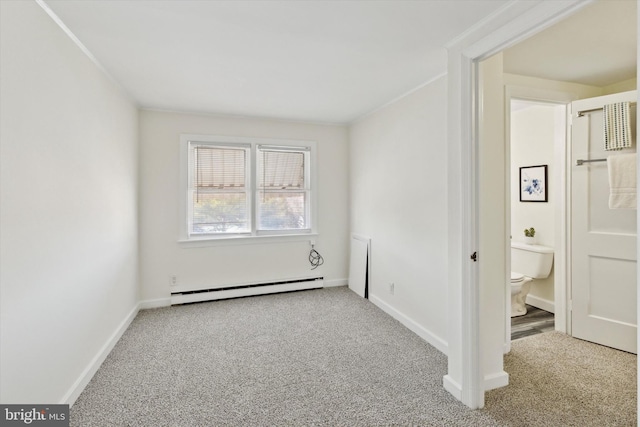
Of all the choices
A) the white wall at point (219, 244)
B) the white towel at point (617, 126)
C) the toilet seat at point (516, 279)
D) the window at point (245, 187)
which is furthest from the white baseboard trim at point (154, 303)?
the white towel at point (617, 126)

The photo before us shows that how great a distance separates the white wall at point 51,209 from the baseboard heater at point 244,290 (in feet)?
3.65

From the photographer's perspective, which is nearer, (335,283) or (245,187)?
(245,187)

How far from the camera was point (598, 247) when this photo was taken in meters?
2.84

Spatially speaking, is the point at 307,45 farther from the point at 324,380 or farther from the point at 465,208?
the point at 324,380

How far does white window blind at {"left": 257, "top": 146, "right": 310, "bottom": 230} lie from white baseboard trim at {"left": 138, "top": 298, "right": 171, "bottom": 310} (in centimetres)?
144

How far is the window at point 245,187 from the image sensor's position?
4.01 metres

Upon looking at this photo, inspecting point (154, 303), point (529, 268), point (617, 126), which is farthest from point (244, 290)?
point (617, 126)

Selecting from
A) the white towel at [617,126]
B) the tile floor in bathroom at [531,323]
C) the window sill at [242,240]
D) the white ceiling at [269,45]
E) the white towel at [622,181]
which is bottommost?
the tile floor in bathroom at [531,323]

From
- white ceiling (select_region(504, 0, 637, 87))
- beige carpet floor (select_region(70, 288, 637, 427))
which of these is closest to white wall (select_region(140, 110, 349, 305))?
beige carpet floor (select_region(70, 288, 637, 427))

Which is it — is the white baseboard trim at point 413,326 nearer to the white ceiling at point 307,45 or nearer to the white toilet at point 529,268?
the white toilet at point 529,268

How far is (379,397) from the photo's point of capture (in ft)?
6.84

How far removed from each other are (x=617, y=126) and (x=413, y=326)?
8.12 feet

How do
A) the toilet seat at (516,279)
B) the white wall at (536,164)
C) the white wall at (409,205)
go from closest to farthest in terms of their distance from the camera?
the white wall at (409,205) < the toilet seat at (516,279) < the white wall at (536,164)

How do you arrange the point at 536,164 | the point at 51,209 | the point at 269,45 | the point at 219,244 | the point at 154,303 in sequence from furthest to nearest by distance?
the point at 219,244 < the point at 536,164 < the point at 154,303 < the point at 269,45 < the point at 51,209
